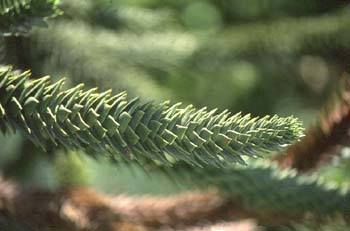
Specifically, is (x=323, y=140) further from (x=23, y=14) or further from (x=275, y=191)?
(x=23, y=14)

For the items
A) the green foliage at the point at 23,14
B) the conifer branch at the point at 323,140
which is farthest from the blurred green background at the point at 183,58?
the green foliage at the point at 23,14

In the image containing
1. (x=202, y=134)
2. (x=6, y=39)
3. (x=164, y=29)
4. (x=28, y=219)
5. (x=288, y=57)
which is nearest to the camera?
(x=202, y=134)

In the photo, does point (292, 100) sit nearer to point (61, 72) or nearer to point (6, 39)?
point (61, 72)

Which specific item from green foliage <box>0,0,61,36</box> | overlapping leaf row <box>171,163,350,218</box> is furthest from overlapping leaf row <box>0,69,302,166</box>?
overlapping leaf row <box>171,163,350,218</box>

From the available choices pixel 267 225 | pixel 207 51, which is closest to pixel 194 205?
pixel 267 225

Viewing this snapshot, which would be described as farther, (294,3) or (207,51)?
(294,3)
